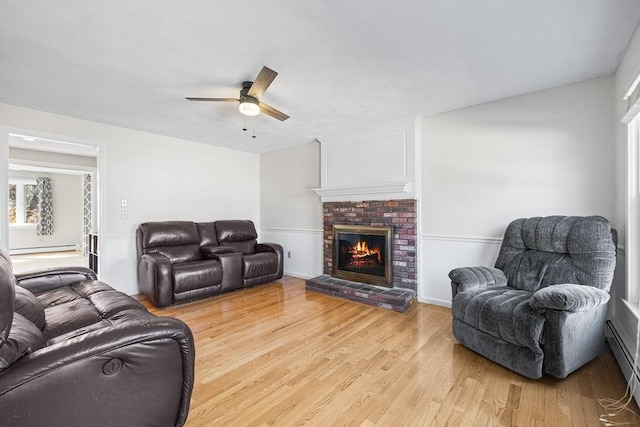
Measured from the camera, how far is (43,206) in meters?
7.94

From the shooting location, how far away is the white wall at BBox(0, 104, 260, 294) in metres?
3.55

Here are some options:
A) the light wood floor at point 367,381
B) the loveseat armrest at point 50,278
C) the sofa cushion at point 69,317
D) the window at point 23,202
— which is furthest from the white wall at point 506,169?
the window at point 23,202

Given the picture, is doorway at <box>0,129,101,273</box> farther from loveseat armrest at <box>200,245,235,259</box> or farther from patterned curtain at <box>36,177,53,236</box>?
loveseat armrest at <box>200,245,235,259</box>

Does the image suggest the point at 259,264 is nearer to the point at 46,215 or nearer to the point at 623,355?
the point at 623,355

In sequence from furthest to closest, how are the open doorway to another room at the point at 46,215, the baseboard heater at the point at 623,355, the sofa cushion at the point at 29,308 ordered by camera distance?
the open doorway to another room at the point at 46,215 < the baseboard heater at the point at 623,355 < the sofa cushion at the point at 29,308

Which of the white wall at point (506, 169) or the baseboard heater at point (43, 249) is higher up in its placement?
the white wall at point (506, 169)

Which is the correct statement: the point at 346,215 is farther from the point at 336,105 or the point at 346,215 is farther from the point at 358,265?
the point at 336,105

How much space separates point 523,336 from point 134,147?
16.0 feet

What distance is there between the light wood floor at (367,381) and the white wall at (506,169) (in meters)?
0.94

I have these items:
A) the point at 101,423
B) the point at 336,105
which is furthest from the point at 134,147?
the point at 101,423

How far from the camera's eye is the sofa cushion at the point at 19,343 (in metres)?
0.92

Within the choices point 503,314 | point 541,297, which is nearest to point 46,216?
point 503,314

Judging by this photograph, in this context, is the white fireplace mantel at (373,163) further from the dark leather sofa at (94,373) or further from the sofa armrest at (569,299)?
the dark leather sofa at (94,373)

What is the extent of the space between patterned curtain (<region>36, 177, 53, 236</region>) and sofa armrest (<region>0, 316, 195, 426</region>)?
9.70 metres
